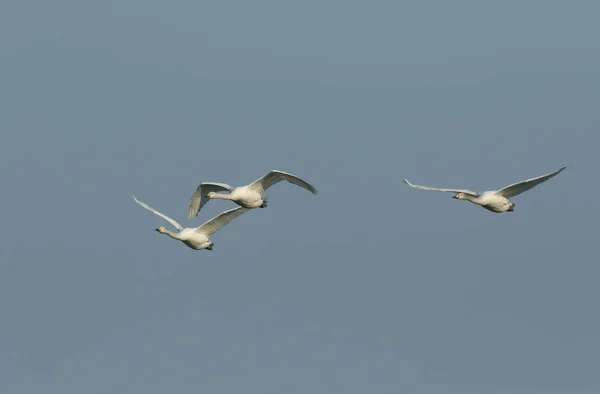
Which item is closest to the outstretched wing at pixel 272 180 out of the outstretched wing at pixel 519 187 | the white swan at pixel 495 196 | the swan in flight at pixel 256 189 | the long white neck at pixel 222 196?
the swan in flight at pixel 256 189

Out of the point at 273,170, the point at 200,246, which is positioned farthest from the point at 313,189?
the point at 200,246

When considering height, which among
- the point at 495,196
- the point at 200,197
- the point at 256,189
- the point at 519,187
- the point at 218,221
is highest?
the point at 519,187

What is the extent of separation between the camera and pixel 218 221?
9131 centimetres

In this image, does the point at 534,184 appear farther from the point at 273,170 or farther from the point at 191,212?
the point at 191,212

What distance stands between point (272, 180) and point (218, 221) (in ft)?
16.0

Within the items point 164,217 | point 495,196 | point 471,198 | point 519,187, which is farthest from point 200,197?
point 519,187

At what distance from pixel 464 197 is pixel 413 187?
3.14m

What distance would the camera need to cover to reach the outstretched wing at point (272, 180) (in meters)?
85.2

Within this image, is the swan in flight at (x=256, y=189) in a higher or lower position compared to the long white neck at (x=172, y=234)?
higher

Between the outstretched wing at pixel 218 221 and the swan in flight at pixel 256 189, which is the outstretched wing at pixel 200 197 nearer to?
the swan in flight at pixel 256 189

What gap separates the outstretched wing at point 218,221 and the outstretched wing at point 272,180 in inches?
87.7

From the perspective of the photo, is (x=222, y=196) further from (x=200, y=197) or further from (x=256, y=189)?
(x=200, y=197)

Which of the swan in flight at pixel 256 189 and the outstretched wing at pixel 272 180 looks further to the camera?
the swan in flight at pixel 256 189

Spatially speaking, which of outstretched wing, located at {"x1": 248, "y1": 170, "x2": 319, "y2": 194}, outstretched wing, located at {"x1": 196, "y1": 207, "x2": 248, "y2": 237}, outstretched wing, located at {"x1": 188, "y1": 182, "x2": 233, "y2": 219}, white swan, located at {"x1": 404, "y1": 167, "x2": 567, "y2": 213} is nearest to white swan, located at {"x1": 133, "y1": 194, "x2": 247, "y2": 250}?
outstretched wing, located at {"x1": 196, "y1": 207, "x2": 248, "y2": 237}
